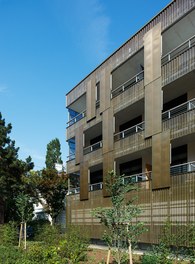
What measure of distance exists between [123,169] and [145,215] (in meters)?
7.23

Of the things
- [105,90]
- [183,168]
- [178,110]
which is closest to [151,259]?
[183,168]

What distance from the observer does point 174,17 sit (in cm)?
2098

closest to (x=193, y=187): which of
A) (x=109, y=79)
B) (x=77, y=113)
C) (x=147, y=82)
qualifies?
(x=147, y=82)

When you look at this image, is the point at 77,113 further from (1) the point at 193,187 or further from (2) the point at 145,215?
(1) the point at 193,187

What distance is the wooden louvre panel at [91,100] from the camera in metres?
29.5

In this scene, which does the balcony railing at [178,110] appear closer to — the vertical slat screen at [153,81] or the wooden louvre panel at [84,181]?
the vertical slat screen at [153,81]

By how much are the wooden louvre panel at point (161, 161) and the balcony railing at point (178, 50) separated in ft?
13.8

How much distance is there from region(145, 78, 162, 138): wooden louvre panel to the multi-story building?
0.06 metres

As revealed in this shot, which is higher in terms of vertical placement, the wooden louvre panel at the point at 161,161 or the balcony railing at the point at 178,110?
the balcony railing at the point at 178,110

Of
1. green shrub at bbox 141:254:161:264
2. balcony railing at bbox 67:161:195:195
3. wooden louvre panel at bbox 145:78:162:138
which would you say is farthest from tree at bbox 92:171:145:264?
wooden louvre panel at bbox 145:78:162:138

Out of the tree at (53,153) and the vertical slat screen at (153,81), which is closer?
the vertical slat screen at (153,81)

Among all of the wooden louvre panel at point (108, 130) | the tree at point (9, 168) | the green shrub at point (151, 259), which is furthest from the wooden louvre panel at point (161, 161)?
the tree at point (9, 168)

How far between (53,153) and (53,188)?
14557mm

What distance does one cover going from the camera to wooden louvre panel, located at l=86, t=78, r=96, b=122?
29.5 meters
